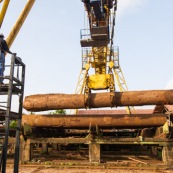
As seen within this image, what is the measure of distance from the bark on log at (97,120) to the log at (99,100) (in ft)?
1.64

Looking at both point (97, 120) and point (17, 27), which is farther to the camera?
point (17, 27)

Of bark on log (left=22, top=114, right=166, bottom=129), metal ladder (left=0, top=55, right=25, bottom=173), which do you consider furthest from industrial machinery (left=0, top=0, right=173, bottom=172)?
metal ladder (left=0, top=55, right=25, bottom=173)

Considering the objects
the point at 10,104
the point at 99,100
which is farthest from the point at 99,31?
the point at 10,104

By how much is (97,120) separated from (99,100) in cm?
89

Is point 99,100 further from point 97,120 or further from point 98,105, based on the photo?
point 97,120

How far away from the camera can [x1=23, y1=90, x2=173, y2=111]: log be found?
10.1m

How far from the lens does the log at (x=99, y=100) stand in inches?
398

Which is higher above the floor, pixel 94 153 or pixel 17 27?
pixel 17 27

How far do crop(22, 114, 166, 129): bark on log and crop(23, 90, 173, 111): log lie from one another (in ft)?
1.64

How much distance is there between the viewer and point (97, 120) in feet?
34.2

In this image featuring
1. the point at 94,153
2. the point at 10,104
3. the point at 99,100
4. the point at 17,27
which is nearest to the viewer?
the point at 10,104

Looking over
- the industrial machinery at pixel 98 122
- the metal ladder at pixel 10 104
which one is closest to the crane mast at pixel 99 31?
the industrial machinery at pixel 98 122

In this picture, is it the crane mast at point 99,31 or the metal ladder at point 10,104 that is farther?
the crane mast at point 99,31

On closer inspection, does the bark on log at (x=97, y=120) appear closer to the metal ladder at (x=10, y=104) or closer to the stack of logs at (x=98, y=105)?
the stack of logs at (x=98, y=105)
